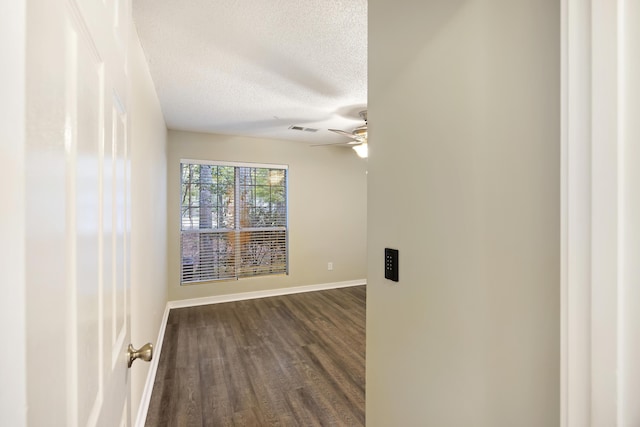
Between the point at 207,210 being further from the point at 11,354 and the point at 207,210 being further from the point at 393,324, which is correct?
the point at 11,354

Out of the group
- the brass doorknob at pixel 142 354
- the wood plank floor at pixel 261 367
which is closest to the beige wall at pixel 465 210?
the brass doorknob at pixel 142 354

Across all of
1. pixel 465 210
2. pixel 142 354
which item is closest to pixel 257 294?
pixel 142 354

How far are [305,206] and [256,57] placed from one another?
9.95 ft

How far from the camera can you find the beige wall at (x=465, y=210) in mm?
730

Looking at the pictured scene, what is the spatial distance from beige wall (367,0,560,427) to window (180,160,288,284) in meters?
3.59

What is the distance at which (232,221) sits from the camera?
4594mm

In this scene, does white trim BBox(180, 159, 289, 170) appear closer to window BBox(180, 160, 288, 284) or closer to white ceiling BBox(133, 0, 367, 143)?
window BBox(180, 160, 288, 284)

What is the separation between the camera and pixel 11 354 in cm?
25

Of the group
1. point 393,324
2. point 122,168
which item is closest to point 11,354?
point 122,168

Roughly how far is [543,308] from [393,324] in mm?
596

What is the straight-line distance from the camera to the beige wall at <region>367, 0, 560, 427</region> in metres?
0.73
